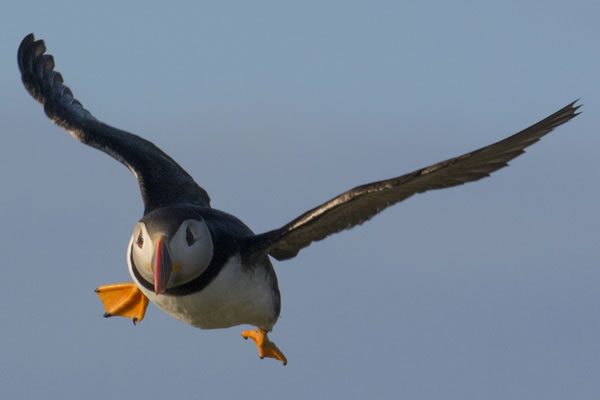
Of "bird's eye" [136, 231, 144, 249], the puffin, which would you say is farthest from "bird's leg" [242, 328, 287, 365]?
"bird's eye" [136, 231, 144, 249]

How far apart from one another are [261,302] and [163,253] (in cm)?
165

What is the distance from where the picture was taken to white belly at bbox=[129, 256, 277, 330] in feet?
42.8

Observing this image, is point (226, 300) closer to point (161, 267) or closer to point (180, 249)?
point (180, 249)

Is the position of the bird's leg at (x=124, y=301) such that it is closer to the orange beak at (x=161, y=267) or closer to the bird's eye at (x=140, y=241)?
the bird's eye at (x=140, y=241)

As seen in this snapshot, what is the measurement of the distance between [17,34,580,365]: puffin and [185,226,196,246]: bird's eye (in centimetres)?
1

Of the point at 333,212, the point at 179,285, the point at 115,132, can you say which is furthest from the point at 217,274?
the point at 115,132

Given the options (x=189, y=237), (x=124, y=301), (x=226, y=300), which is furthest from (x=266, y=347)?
(x=189, y=237)

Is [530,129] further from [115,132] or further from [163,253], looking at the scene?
[115,132]

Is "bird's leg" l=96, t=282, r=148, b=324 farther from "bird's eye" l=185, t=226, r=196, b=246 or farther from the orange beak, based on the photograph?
the orange beak

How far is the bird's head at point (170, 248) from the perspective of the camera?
12469 millimetres

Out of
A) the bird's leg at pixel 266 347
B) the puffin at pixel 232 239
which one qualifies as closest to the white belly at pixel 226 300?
the puffin at pixel 232 239

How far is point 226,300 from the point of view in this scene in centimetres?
1320

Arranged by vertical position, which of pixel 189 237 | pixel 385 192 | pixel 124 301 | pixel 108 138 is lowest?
pixel 124 301

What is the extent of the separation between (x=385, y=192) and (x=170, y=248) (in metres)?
2.05
